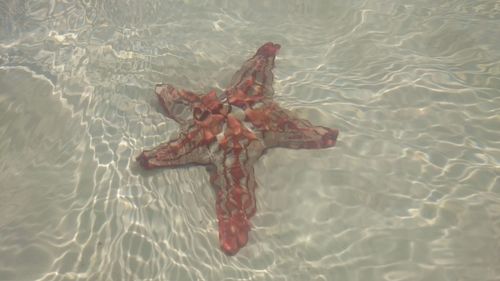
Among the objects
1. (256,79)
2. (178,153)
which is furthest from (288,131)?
(178,153)

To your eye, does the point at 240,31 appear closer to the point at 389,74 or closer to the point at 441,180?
the point at 389,74

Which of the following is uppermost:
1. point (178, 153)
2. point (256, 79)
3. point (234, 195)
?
point (256, 79)

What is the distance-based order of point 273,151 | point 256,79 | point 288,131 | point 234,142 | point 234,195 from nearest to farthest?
point 234,195
point 234,142
point 288,131
point 273,151
point 256,79

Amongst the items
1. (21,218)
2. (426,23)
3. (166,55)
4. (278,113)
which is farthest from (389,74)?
(21,218)

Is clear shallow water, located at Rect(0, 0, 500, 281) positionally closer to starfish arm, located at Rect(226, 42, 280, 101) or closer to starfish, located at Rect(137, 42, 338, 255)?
starfish, located at Rect(137, 42, 338, 255)

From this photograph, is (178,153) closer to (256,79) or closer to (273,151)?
(273,151)

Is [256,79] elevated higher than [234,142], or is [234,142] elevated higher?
[256,79]
